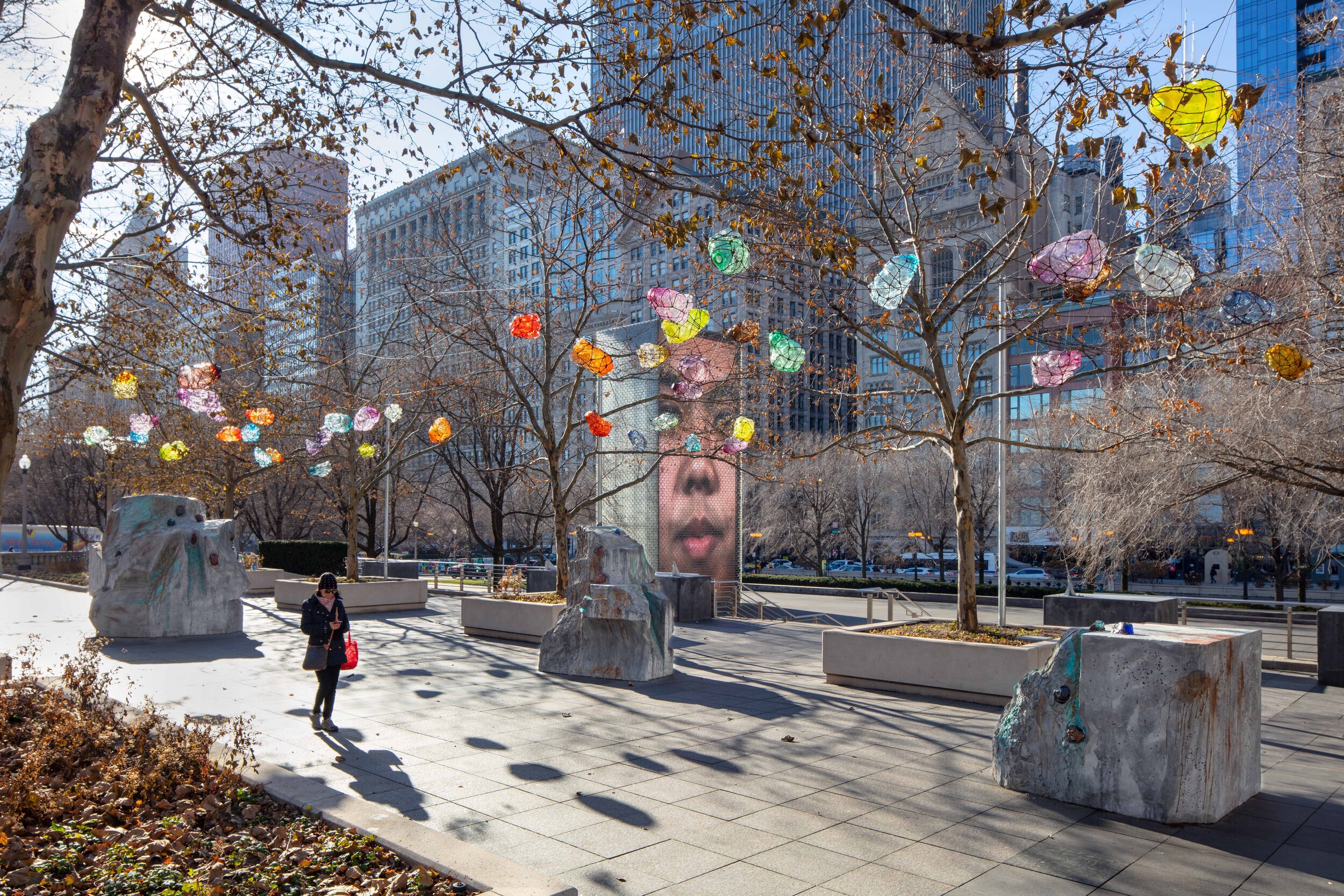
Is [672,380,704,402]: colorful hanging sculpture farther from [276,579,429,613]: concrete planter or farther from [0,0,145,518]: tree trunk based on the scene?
[0,0,145,518]: tree trunk

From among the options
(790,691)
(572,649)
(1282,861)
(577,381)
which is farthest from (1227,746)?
(577,381)

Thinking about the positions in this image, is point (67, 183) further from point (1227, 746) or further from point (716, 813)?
point (1227, 746)

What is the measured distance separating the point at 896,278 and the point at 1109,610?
7628 millimetres

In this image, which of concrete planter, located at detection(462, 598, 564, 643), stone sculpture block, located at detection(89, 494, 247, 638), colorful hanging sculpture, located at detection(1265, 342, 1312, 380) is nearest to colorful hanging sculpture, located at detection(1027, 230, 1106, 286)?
colorful hanging sculpture, located at detection(1265, 342, 1312, 380)

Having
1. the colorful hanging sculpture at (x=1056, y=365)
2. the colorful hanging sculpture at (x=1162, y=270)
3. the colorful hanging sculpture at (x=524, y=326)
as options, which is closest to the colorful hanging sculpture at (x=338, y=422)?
the colorful hanging sculpture at (x=524, y=326)

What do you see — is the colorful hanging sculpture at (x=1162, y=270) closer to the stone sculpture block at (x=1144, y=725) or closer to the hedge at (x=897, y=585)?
the stone sculpture block at (x=1144, y=725)

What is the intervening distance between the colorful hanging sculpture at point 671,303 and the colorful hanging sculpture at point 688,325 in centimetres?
5

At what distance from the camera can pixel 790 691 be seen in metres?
11.9

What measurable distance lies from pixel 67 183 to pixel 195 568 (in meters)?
12.8

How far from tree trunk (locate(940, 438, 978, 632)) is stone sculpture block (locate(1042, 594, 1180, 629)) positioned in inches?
138

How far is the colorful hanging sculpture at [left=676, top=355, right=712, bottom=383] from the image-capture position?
15078 millimetres

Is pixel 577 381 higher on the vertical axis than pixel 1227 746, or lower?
higher

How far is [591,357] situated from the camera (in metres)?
13.4

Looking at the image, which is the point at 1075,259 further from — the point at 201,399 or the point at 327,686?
the point at 201,399
